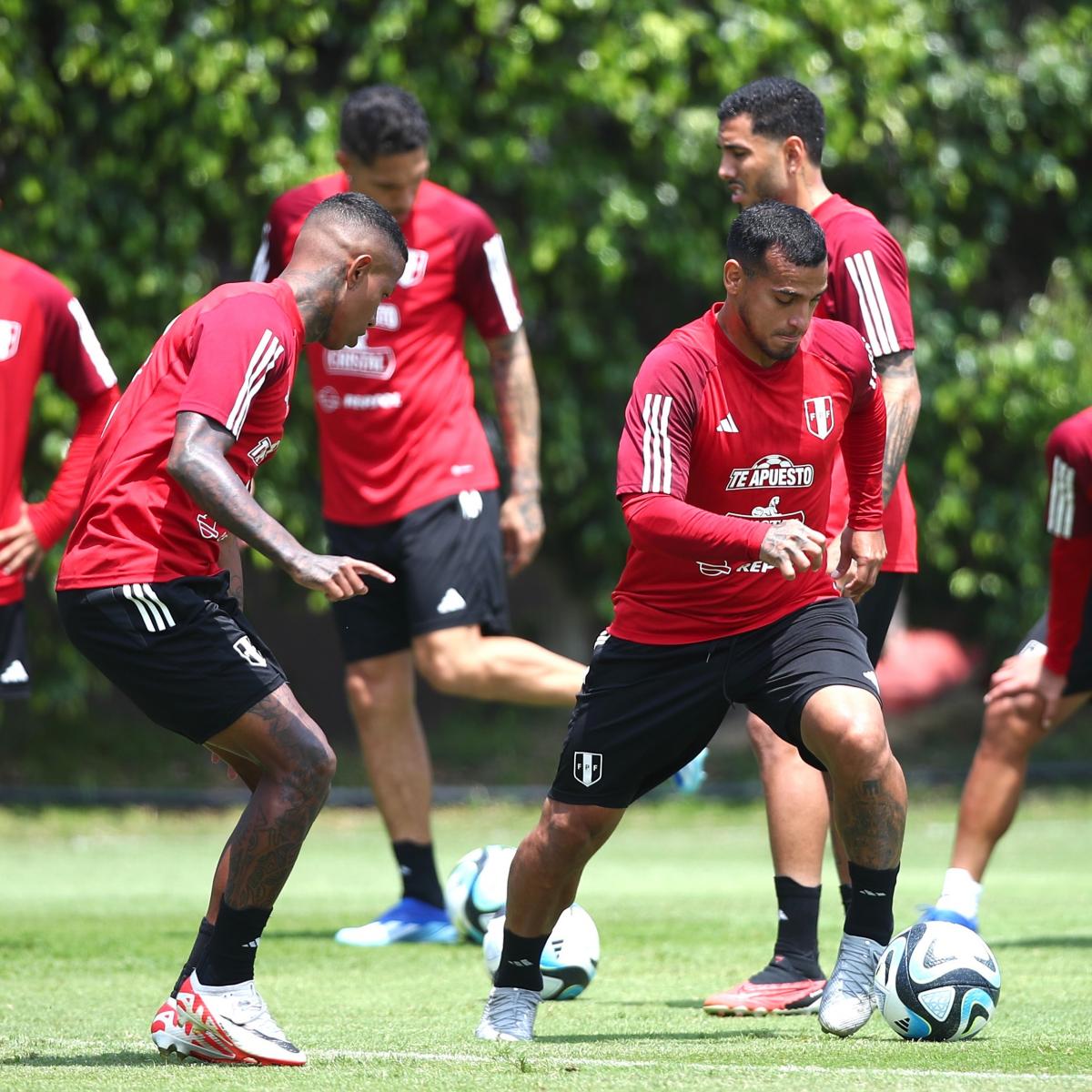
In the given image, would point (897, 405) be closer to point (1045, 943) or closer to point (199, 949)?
point (1045, 943)

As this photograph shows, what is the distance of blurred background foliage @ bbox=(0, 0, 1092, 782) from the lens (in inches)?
496

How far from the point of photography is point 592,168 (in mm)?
13180

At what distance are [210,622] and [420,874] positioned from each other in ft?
10.1

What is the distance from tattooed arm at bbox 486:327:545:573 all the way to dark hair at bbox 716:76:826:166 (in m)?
1.94

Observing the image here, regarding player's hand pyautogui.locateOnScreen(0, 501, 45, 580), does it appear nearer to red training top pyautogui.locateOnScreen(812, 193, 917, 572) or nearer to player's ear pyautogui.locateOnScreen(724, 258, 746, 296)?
red training top pyautogui.locateOnScreen(812, 193, 917, 572)

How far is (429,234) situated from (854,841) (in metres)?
3.59

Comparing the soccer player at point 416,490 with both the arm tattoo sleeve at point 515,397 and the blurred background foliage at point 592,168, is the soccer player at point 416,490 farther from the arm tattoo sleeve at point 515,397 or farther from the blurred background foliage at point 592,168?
the blurred background foliage at point 592,168

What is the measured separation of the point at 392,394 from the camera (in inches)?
306

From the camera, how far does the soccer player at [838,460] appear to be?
5871 millimetres

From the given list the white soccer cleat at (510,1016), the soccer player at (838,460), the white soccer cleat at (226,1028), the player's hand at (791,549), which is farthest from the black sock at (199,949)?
the player's hand at (791,549)

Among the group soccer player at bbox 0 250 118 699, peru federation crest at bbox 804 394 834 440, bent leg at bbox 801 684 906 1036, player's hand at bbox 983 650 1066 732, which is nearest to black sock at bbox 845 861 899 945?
bent leg at bbox 801 684 906 1036

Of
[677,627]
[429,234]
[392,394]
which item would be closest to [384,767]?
[392,394]

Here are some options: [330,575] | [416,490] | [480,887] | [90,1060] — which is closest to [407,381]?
[416,490]

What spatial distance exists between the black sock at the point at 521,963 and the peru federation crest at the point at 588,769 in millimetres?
466
